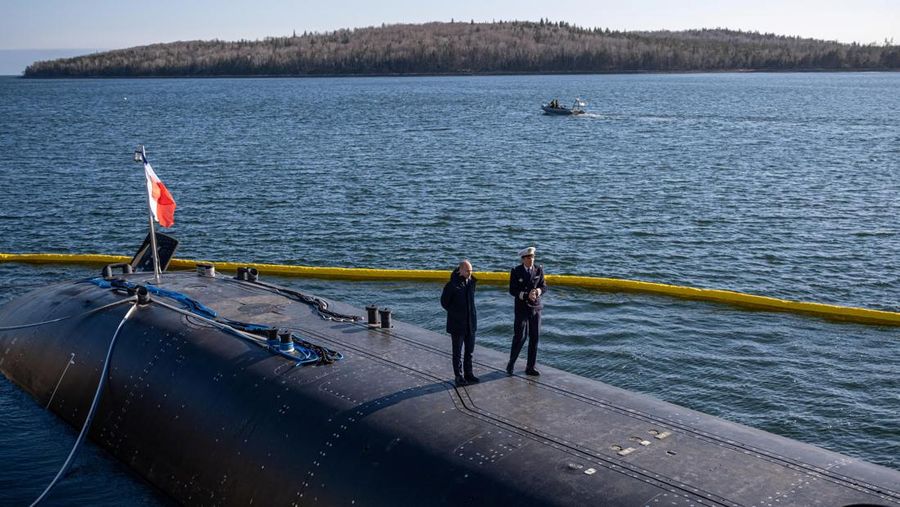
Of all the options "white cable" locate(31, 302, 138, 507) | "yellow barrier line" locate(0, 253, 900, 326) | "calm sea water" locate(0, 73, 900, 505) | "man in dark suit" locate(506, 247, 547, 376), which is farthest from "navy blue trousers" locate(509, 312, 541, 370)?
"yellow barrier line" locate(0, 253, 900, 326)

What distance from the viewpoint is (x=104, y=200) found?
4441cm

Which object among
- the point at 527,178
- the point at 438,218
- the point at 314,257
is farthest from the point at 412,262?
the point at 527,178

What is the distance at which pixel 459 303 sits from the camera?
499 inches

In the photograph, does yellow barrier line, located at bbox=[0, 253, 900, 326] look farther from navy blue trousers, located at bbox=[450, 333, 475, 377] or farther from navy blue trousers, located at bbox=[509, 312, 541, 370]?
navy blue trousers, located at bbox=[450, 333, 475, 377]

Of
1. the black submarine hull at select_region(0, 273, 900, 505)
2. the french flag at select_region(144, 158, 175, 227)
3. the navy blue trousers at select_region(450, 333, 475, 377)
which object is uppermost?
the french flag at select_region(144, 158, 175, 227)

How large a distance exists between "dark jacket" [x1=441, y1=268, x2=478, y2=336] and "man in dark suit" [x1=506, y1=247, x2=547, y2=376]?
2.28 feet

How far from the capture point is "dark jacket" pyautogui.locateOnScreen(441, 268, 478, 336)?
41.5 ft

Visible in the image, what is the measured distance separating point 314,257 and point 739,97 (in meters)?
136

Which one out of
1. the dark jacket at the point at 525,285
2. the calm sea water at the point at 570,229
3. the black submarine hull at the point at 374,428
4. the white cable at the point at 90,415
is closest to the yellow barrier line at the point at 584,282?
the calm sea water at the point at 570,229

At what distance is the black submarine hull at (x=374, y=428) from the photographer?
10.1m

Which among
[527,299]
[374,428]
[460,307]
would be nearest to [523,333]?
[527,299]

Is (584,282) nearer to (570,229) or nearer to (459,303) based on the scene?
(570,229)

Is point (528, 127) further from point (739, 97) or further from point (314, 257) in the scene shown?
point (739, 97)

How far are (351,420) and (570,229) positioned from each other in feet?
86.9
